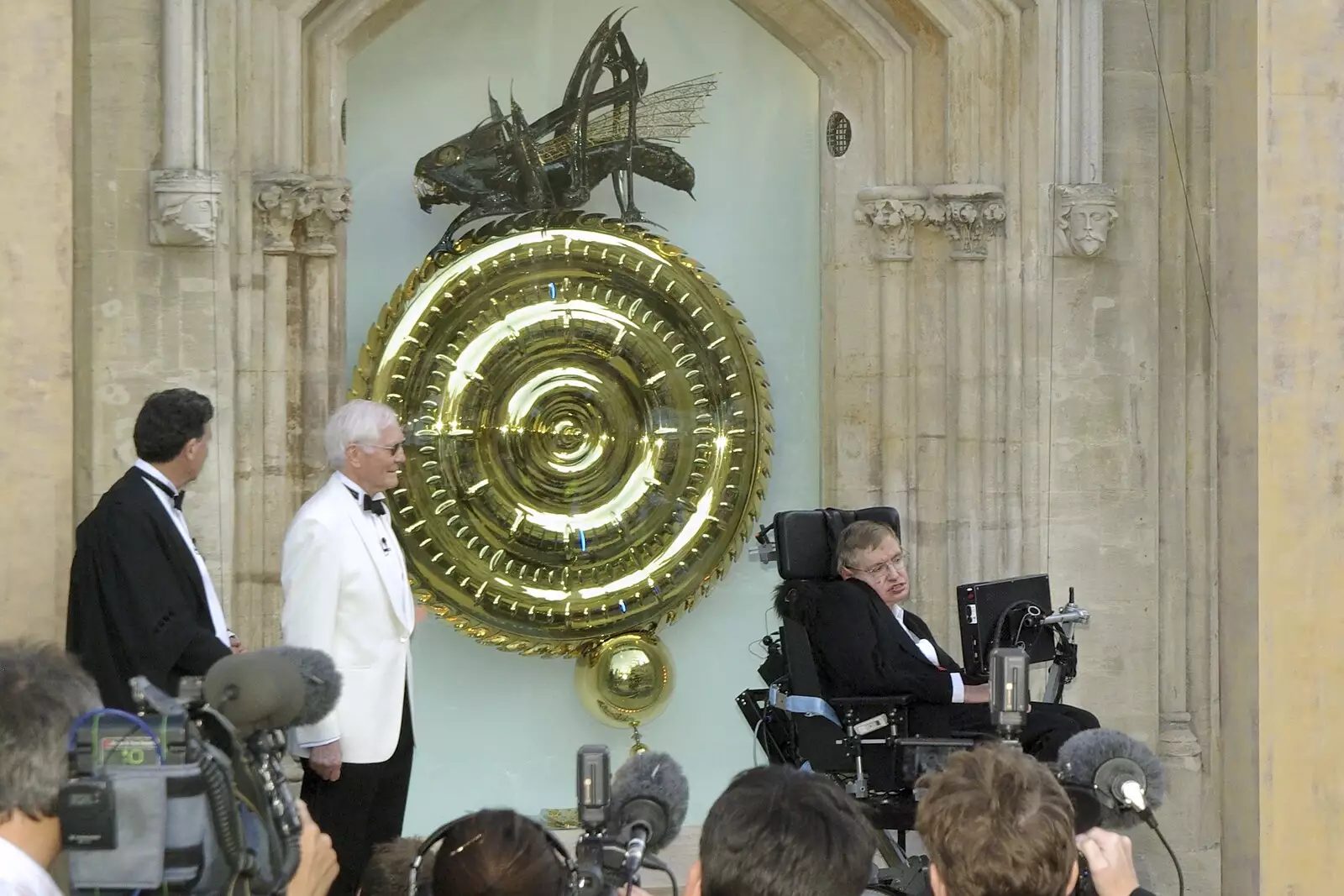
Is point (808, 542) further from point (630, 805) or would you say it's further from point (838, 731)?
point (630, 805)

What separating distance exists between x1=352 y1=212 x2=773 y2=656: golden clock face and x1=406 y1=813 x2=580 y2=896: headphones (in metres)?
4.05

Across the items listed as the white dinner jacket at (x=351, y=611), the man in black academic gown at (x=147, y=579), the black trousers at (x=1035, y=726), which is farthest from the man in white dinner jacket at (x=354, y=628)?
the black trousers at (x=1035, y=726)

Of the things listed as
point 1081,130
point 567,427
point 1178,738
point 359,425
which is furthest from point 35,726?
point 1178,738

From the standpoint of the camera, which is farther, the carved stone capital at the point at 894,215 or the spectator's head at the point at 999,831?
the carved stone capital at the point at 894,215

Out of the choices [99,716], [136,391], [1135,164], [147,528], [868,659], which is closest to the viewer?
[99,716]

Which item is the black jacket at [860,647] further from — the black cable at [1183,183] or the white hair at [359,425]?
the black cable at [1183,183]

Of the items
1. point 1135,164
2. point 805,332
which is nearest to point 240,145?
point 805,332

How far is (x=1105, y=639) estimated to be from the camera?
6934 millimetres

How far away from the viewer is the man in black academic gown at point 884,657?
17.3 ft

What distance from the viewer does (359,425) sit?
482cm

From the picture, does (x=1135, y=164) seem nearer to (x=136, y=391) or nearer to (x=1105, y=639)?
(x=1105, y=639)

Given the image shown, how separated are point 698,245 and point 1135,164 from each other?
165cm

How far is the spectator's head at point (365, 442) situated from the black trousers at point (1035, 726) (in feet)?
5.51

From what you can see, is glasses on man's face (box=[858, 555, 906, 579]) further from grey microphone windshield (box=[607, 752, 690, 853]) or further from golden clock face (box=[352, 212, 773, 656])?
grey microphone windshield (box=[607, 752, 690, 853])
